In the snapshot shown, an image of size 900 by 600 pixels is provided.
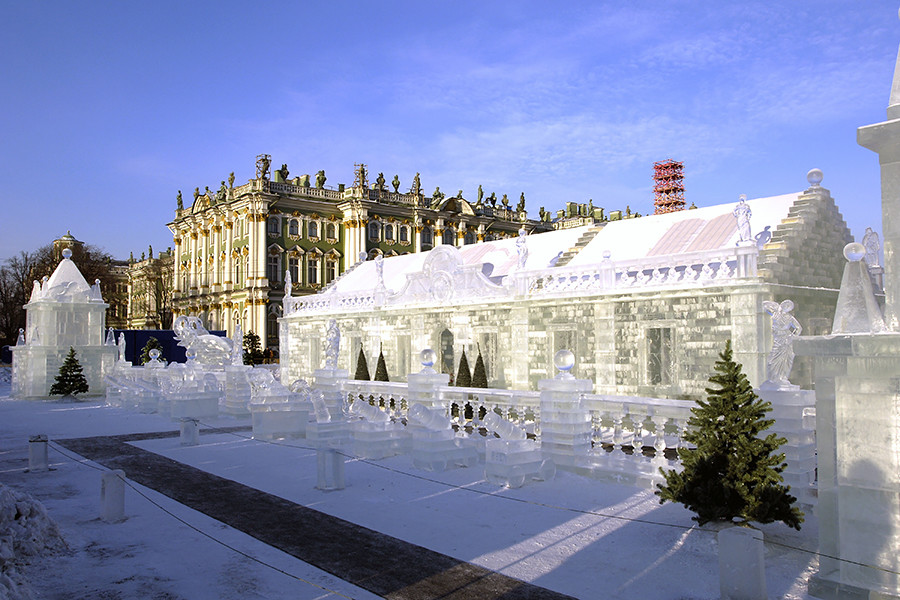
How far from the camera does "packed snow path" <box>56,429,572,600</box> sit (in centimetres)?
654

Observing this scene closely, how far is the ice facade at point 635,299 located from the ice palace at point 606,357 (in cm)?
6

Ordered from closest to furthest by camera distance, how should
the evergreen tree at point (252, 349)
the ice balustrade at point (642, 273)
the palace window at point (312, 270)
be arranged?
the ice balustrade at point (642, 273)
the evergreen tree at point (252, 349)
the palace window at point (312, 270)

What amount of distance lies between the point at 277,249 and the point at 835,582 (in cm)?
5447

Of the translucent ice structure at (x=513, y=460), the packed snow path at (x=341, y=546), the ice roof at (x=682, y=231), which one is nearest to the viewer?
the packed snow path at (x=341, y=546)

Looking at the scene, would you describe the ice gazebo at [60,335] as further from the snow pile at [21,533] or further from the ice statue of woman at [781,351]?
the ice statue of woman at [781,351]

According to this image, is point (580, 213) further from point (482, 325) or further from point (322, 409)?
point (322, 409)

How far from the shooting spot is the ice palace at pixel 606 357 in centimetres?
601

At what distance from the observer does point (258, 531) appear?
28.2ft

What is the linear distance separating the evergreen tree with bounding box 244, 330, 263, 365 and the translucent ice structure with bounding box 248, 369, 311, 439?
3369cm

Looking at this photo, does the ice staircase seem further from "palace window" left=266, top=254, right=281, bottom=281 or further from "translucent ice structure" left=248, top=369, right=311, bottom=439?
"palace window" left=266, top=254, right=281, bottom=281

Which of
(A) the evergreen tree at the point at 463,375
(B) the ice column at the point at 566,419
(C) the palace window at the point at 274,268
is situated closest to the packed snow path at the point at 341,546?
(B) the ice column at the point at 566,419

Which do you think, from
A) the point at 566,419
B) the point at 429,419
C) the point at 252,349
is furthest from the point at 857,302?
the point at 252,349

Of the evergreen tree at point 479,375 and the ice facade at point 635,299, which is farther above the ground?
the ice facade at point 635,299

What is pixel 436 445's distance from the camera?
12.3 m
